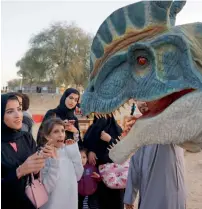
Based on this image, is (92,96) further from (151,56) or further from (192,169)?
(192,169)

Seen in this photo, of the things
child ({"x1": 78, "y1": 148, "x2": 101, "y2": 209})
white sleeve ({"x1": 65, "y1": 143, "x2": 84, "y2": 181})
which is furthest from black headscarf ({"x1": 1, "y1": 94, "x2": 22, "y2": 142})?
child ({"x1": 78, "y1": 148, "x2": 101, "y2": 209})

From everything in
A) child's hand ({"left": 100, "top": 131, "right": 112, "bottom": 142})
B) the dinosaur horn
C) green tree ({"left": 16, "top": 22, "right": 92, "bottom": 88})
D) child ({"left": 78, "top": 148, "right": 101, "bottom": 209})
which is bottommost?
child ({"left": 78, "top": 148, "right": 101, "bottom": 209})

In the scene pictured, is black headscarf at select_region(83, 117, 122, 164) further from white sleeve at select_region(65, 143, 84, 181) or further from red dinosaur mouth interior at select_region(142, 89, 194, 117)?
red dinosaur mouth interior at select_region(142, 89, 194, 117)

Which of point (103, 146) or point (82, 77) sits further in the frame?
point (82, 77)

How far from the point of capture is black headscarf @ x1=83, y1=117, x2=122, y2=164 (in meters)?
3.91

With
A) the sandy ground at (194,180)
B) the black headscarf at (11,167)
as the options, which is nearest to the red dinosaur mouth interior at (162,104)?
the black headscarf at (11,167)

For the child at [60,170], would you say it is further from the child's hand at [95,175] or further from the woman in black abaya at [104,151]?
the woman in black abaya at [104,151]

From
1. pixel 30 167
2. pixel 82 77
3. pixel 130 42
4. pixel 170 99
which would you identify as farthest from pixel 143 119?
pixel 82 77

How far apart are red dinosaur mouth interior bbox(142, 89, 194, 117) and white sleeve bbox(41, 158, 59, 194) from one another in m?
1.21

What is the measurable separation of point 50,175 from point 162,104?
1339 mm

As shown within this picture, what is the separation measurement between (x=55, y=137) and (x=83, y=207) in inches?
42.6

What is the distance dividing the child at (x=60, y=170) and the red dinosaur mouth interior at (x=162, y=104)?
Answer: 1141 mm

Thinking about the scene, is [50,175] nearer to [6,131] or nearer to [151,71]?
[6,131]

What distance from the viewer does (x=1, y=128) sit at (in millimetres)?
2418
